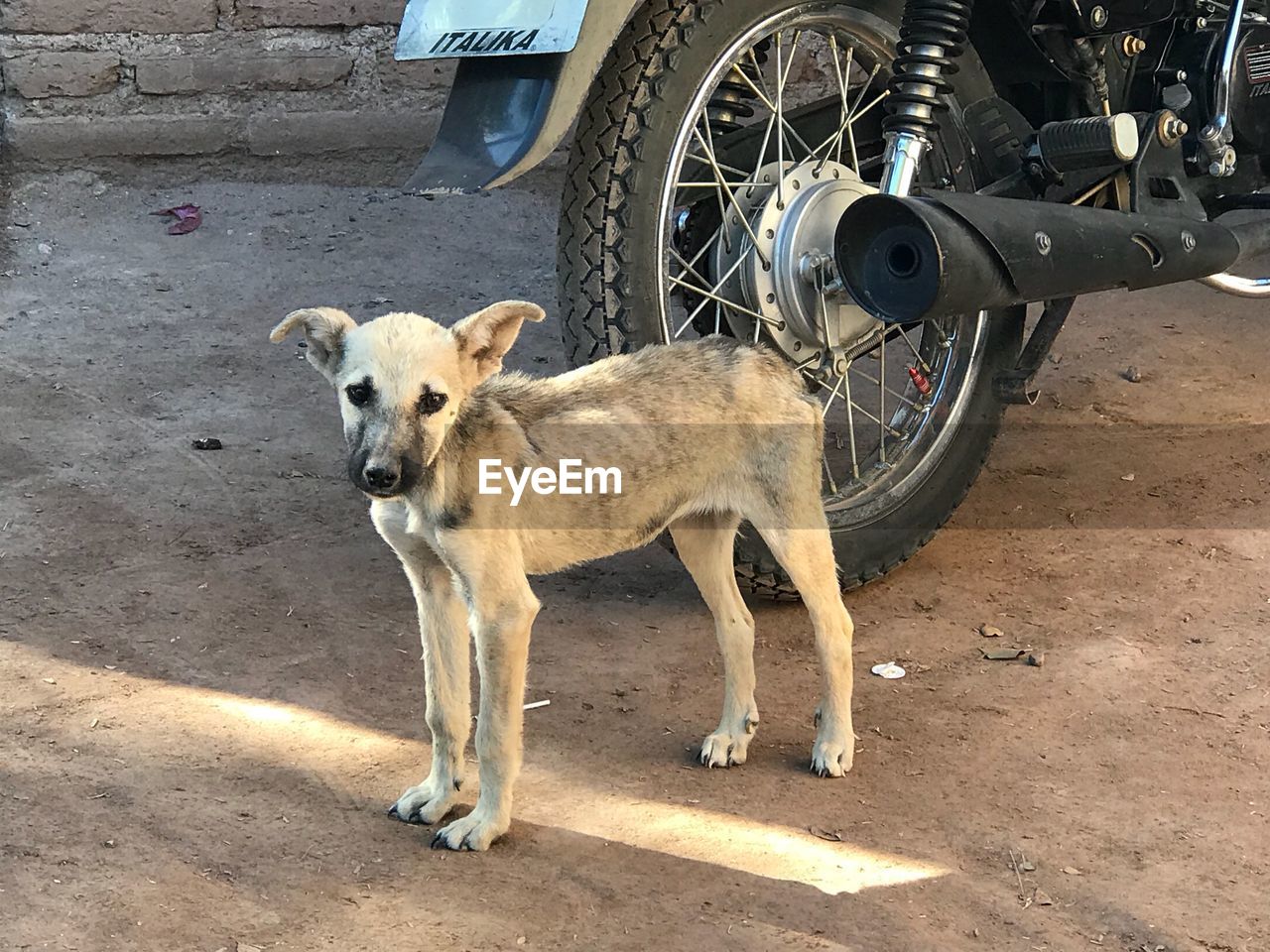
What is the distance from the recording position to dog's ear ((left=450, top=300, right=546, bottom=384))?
296 cm

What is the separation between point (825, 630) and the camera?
3.34 m

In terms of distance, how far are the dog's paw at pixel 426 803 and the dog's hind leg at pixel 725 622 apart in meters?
Result: 0.58

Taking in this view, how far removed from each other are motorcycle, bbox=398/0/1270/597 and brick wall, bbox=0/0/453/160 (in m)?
3.04

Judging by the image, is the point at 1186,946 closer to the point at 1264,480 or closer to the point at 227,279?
the point at 1264,480

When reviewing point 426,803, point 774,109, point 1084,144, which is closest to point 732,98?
point 774,109

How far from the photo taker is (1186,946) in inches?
106

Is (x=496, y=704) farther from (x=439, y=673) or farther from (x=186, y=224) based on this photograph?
(x=186, y=224)

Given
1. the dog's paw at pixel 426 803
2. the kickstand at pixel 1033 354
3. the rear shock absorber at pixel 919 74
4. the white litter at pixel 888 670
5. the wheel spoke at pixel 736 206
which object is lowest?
the white litter at pixel 888 670

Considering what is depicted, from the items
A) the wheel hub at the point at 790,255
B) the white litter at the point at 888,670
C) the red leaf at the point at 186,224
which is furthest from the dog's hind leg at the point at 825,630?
the red leaf at the point at 186,224

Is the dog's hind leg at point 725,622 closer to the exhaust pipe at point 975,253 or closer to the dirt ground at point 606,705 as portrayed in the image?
the dirt ground at point 606,705

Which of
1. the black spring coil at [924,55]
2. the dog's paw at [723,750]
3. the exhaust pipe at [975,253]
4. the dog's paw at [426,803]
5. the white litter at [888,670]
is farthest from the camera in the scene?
the white litter at [888,670]

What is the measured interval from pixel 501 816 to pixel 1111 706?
1.50 meters

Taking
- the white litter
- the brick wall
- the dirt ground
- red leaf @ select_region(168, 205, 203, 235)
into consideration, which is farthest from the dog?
the brick wall

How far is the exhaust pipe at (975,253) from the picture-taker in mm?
3221
